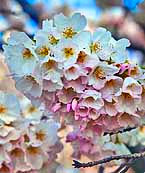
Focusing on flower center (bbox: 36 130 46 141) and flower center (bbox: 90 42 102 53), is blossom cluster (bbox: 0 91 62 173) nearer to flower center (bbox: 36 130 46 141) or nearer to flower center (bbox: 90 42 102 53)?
flower center (bbox: 36 130 46 141)

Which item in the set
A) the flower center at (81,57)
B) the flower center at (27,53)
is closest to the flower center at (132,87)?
the flower center at (81,57)

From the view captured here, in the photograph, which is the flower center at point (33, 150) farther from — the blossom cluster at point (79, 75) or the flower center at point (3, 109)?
the blossom cluster at point (79, 75)

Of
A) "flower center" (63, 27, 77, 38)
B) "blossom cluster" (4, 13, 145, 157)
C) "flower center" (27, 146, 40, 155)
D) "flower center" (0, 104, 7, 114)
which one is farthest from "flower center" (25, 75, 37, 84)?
"flower center" (27, 146, 40, 155)

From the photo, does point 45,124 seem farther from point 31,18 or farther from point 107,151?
point 31,18

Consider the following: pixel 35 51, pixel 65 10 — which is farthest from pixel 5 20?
pixel 35 51

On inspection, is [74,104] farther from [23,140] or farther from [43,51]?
[23,140]

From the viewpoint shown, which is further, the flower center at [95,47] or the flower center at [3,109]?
the flower center at [3,109]

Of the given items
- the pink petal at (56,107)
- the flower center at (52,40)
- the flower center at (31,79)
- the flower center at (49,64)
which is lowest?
the pink petal at (56,107)
